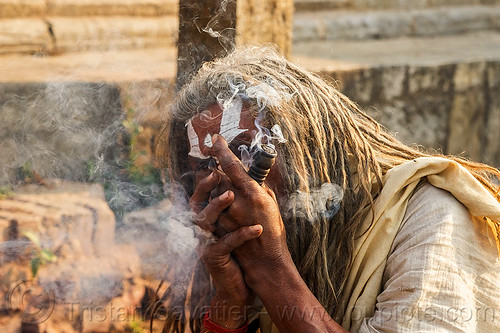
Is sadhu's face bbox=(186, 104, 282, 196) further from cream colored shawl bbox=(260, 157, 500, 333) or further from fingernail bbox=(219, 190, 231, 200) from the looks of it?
cream colored shawl bbox=(260, 157, 500, 333)

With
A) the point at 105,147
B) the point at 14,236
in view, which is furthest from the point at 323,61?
the point at 14,236

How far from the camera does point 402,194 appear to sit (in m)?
2.81

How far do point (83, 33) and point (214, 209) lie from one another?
393 centimetres

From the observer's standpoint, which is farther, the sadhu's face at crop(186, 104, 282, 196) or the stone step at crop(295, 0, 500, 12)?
the stone step at crop(295, 0, 500, 12)

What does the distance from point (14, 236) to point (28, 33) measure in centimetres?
227

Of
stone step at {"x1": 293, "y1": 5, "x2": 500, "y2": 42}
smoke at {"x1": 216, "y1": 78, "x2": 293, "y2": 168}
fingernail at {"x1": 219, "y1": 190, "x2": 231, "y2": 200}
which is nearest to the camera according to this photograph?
fingernail at {"x1": 219, "y1": 190, "x2": 231, "y2": 200}

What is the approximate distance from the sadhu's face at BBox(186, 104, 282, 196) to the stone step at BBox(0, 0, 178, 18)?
11.5ft

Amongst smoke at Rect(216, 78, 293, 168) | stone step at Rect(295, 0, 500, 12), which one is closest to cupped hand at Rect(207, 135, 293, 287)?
smoke at Rect(216, 78, 293, 168)

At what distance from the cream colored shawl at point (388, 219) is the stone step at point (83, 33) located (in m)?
3.89

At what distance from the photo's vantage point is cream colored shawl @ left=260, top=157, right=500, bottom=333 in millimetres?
2697

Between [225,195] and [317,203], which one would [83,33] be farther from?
[225,195]

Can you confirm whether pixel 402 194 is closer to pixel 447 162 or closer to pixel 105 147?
pixel 447 162

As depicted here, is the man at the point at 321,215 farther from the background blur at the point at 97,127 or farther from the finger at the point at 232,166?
the background blur at the point at 97,127

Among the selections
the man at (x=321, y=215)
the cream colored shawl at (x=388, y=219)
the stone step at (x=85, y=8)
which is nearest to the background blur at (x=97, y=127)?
the stone step at (x=85, y=8)
